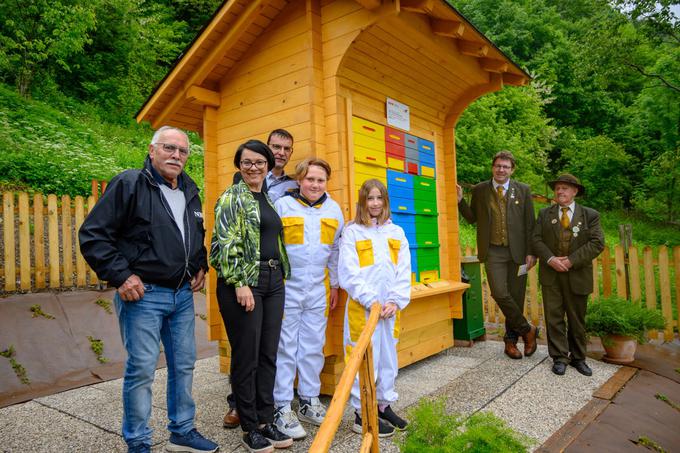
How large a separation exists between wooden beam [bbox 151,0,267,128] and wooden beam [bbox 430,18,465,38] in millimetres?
1705

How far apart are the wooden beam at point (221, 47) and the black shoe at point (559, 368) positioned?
4724mm

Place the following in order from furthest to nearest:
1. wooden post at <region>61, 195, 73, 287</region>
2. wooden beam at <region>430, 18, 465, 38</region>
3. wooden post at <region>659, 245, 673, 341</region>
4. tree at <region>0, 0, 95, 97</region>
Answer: tree at <region>0, 0, 95, 97</region> → wooden post at <region>61, 195, 73, 287</region> → wooden post at <region>659, 245, 673, 341</region> → wooden beam at <region>430, 18, 465, 38</region>

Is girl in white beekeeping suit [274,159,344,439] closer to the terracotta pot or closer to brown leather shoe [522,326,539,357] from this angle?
brown leather shoe [522,326,539,357]

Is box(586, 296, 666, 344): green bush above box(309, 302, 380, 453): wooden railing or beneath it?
beneath

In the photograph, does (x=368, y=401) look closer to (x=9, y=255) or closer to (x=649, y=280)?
(x=649, y=280)

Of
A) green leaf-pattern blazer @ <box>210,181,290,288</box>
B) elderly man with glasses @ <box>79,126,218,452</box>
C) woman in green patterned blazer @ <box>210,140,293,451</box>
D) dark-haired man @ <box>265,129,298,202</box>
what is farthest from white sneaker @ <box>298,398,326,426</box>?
dark-haired man @ <box>265,129,298,202</box>

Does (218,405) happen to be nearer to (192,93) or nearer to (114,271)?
(114,271)

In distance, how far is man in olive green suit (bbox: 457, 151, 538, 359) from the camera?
5094 millimetres

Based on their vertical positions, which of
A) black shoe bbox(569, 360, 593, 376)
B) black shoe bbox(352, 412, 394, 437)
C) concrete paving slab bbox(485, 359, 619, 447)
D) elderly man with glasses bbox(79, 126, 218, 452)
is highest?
elderly man with glasses bbox(79, 126, 218, 452)

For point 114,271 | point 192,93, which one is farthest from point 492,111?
point 114,271

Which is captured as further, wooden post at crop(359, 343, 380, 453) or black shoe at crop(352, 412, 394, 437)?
black shoe at crop(352, 412, 394, 437)

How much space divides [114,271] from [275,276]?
102 cm

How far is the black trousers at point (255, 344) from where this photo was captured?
2.86 metres

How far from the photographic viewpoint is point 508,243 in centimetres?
511
